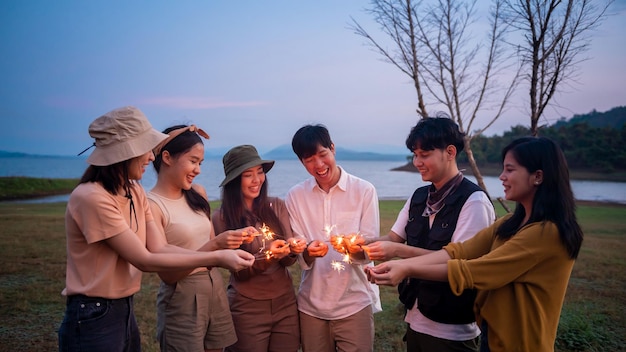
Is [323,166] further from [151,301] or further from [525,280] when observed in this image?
[151,301]

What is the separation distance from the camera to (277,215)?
4633mm

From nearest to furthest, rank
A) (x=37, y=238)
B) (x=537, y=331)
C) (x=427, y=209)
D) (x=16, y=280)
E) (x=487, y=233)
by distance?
(x=537, y=331) → (x=487, y=233) → (x=427, y=209) → (x=16, y=280) → (x=37, y=238)

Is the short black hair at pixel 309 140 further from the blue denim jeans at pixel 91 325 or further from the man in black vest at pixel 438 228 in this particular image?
the blue denim jeans at pixel 91 325

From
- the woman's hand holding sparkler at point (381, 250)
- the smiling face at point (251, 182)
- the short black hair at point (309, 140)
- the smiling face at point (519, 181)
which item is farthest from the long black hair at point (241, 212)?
the smiling face at point (519, 181)

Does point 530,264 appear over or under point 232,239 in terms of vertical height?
over

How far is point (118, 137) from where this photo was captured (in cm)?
325

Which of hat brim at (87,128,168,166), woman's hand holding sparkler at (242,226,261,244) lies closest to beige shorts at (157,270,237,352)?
woman's hand holding sparkler at (242,226,261,244)

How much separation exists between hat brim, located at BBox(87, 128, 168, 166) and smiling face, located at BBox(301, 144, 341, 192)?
4.88 feet

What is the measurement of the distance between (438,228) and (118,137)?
8.46ft

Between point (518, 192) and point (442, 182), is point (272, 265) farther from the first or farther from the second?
point (518, 192)

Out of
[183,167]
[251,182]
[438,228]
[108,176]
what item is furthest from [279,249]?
[108,176]

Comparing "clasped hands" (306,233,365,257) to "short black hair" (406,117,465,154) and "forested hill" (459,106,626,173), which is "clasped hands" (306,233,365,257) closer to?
"short black hair" (406,117,465,154)

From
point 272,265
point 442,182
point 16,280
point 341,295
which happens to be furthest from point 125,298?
point 16,280

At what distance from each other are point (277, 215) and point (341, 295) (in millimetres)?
1060
